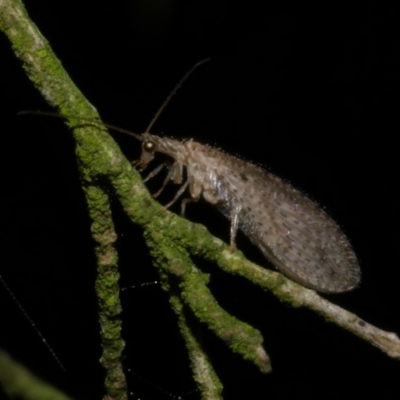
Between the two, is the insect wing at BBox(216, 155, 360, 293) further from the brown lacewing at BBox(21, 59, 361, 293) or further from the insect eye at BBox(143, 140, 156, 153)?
the insect eye at BBox(143, 140, 156, 153)

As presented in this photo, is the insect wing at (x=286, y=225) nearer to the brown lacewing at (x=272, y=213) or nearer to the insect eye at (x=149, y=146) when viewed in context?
the brown lacewing at (x=272, y=213)

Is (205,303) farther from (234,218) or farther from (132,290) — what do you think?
(132,290)

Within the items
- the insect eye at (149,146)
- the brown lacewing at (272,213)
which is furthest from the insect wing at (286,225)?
the insect eye at (149,146)

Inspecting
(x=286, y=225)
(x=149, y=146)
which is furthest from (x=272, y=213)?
(x=149, y=146)

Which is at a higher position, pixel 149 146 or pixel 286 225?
pixel 149 146

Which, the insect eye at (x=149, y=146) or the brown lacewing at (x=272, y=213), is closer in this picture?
the insect eye at (x=149, y=146)

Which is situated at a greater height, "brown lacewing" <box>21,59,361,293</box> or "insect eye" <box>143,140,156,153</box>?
"insect eye" <box>143,140,156,153</box>

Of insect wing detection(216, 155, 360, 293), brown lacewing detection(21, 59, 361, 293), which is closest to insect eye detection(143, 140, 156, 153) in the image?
brown lacewing detection(21, 59, 361, 293)

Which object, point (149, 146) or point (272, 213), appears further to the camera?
point (272, 213)

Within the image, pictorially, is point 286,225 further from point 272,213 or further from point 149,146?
point 149,146
